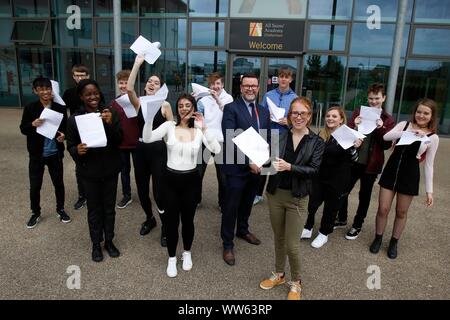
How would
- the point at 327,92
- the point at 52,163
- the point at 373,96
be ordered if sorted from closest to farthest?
the point at 373,96, the point at 52,163, the point at 327,92

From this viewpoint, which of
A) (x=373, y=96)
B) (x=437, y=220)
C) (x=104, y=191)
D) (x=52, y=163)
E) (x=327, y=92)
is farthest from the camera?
(x=327, y=92)

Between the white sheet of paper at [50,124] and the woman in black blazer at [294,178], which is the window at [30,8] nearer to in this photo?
the white sheet of paper at [50,124]

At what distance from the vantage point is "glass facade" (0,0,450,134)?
34.2 ft

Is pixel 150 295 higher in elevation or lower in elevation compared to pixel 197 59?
lower

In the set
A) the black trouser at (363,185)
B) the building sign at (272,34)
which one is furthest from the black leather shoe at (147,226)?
the building sign at (272,34)

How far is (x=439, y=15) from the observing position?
10.3m

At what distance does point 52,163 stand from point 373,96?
3977 mm

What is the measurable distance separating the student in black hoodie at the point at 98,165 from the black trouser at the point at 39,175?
1050mm

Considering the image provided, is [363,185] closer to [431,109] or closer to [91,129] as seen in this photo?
[431,109]

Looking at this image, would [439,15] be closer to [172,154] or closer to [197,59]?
[197,59]

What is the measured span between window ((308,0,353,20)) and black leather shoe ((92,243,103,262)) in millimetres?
9887

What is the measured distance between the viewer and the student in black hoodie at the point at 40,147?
12.6 ft

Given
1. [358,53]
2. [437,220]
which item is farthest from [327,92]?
[437,220]

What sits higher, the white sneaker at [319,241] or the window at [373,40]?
the window at [373,40]
